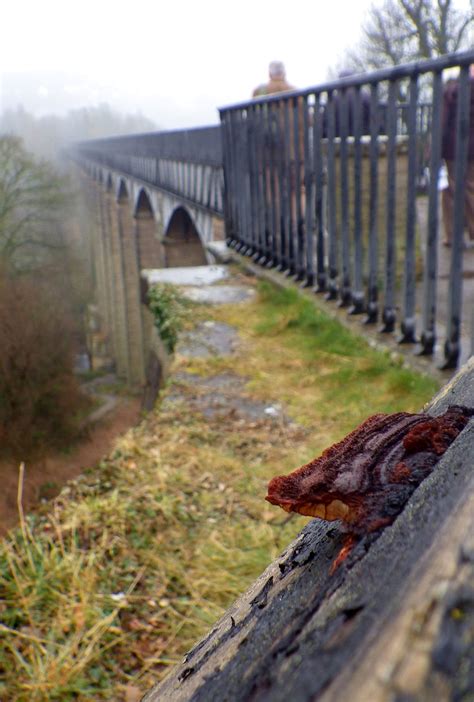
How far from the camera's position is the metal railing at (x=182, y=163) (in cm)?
1067

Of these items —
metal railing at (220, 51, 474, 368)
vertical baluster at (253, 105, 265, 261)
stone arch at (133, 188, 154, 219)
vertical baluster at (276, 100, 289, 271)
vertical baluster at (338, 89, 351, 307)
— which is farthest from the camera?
stone arch at (133, 188, 154, 219)

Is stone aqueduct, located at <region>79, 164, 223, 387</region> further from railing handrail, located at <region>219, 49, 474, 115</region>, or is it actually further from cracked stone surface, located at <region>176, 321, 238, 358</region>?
railing handrail, located at <region>219, 49, 474, 115</region>

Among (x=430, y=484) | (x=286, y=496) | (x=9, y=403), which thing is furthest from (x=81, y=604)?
(x=9, y=403)

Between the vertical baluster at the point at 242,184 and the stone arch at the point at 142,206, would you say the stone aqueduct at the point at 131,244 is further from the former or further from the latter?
the vertical baluster at the point at 242,184

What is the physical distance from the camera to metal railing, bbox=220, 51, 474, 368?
3250mm

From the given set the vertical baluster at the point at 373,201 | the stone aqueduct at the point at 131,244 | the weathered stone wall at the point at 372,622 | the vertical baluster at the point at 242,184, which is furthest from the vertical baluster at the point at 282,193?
the stone aqueduct at the point at 131,244

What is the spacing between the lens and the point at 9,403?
754 inches

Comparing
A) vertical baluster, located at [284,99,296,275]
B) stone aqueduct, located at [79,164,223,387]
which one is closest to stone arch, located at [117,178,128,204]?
stone aqueduct, located at [79,164,223,387]

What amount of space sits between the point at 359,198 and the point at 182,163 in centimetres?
1034

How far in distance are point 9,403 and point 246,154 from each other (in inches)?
583

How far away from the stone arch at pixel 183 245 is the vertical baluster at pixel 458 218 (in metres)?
15.1

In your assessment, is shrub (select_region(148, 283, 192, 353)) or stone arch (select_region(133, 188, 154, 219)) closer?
shrub (select_region(148, 283, 192, 353))

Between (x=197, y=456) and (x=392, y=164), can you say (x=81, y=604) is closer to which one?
(x=197, y=456)

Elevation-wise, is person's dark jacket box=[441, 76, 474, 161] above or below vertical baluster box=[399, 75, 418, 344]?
above
